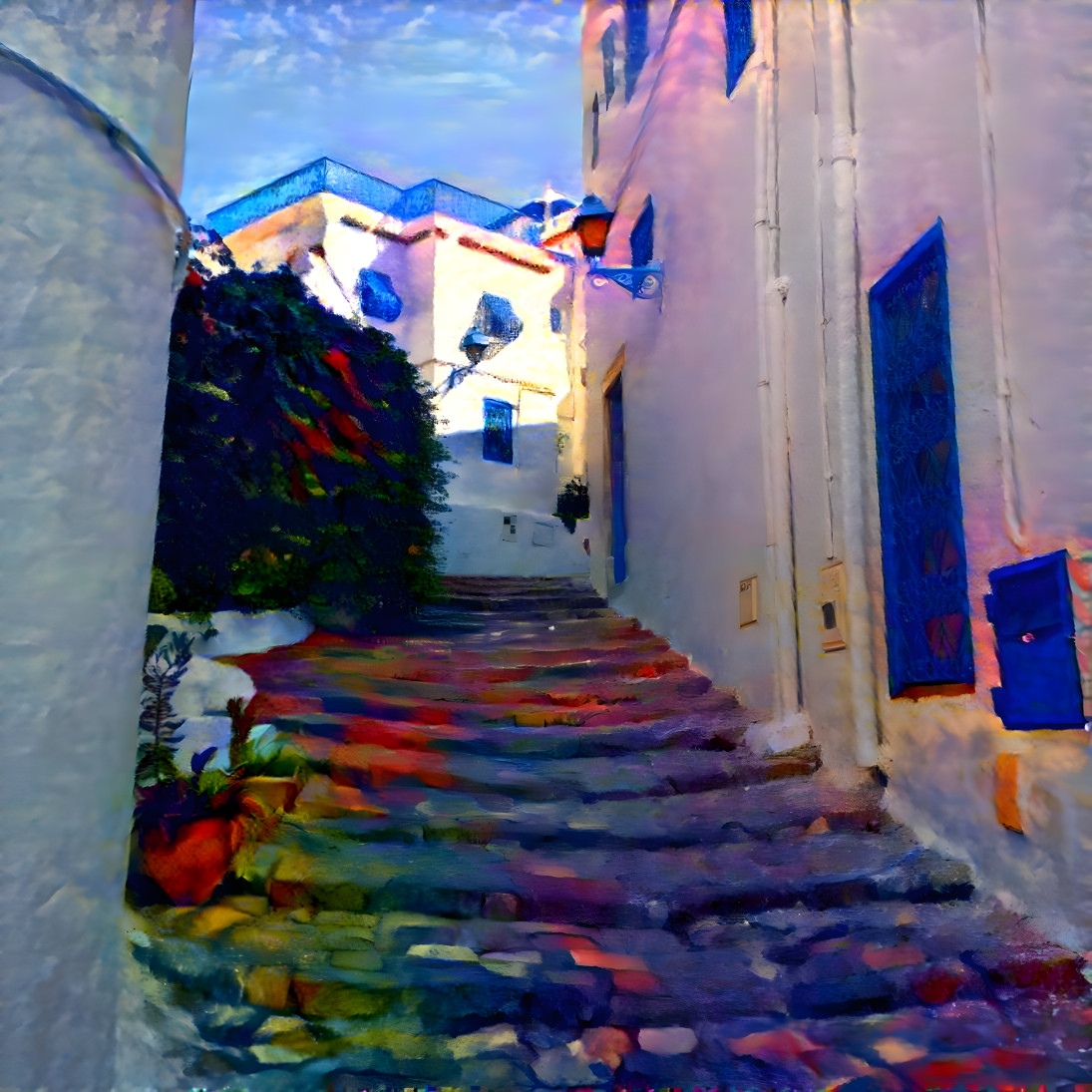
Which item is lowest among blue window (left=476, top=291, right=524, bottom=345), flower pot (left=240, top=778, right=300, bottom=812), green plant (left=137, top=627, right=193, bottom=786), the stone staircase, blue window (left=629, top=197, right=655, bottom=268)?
the stone staircase

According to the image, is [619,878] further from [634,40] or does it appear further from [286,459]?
[634,40]

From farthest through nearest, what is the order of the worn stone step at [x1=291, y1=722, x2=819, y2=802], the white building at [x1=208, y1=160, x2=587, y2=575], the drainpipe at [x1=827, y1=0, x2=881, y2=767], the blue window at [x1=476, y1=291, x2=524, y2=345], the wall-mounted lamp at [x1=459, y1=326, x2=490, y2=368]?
the blue window at [x1=476, y1=291, x2=524, y2=345]
the wall-mounted lamp at [x1=459, y1=326, x2=490, y2=368]
the white building at [x1=208, y1=160, x2=587, y2=575]
the worn stone step at [x1=291, y1=722, x2=819, y2=802]
the drainpipe at [x1=827, y1=0, x2=881, y2=767]

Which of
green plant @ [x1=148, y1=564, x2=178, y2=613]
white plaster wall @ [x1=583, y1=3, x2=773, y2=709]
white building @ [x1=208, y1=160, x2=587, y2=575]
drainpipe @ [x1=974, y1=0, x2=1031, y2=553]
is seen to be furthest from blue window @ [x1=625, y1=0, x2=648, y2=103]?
white building @ [x1=208, y1=160, x2=587, y2=575]

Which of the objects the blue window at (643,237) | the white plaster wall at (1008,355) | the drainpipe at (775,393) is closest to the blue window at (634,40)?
the blue window at (643,237)

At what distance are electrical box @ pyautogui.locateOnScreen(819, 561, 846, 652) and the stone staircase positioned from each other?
2.08 feet

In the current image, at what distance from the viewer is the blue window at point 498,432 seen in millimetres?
17719

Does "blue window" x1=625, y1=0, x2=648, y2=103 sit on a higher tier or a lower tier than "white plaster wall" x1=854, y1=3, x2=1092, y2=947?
higher

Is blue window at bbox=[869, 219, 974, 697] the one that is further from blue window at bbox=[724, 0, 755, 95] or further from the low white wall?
the low white wall

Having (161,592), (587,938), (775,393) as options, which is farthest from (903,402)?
(161,592)

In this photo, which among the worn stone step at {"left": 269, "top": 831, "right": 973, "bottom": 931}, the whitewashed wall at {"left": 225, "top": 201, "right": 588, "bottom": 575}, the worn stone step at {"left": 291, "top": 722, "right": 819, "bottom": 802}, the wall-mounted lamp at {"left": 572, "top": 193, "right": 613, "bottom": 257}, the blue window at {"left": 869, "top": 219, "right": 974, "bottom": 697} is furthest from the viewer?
the whitewashed wall at {"left": 225, "top": 201, "right": 588, "bottom": 575}

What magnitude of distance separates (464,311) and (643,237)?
9.34 meters

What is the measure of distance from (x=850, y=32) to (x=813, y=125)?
18.7 inches

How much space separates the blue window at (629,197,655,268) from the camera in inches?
345

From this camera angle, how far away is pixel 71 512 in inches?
70.2
